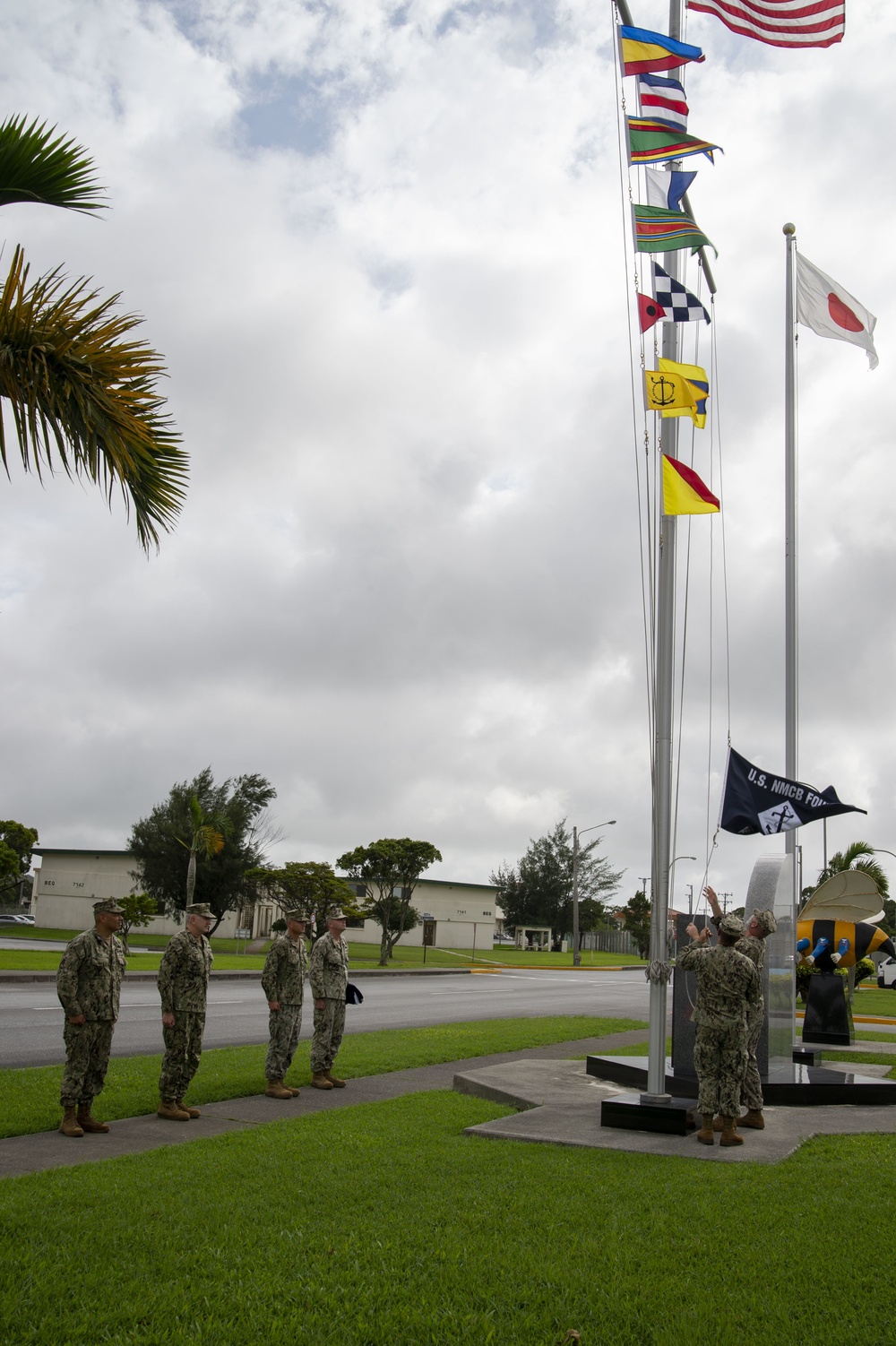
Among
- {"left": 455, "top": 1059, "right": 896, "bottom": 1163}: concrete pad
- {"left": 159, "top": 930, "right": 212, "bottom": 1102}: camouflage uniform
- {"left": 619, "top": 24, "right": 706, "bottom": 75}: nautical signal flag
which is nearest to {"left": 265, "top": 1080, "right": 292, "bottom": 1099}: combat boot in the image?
{"left": 159, "top": 930, "right": 212, "bottom": 1102}: camouflage uniform

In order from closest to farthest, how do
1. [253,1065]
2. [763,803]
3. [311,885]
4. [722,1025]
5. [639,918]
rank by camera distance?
[722,1025], [253,1065], [763,803], [311,885], [639,918]

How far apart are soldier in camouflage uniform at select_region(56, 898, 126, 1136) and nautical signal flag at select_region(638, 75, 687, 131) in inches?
339

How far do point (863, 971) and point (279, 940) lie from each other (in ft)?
61.3

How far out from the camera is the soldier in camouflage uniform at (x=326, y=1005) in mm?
10992

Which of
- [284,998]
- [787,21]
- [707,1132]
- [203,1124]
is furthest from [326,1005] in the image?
[787,21]

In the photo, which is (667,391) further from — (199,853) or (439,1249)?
(199,853)

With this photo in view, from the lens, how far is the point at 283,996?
34.8 ft

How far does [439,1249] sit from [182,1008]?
456cm

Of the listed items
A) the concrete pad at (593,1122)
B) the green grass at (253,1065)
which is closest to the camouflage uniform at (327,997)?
the green grass at (253,1065)

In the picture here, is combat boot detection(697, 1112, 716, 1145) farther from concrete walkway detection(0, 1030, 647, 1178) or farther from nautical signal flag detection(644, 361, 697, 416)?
nautical signal flag detection(644, 361, 697, 416)

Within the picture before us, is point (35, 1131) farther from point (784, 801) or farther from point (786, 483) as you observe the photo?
point (786, 483)

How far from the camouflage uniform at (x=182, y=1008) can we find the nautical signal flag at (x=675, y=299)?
271 inches

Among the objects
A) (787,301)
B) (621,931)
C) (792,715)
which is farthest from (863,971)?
(621,931)

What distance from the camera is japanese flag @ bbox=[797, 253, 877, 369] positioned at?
1862cm
